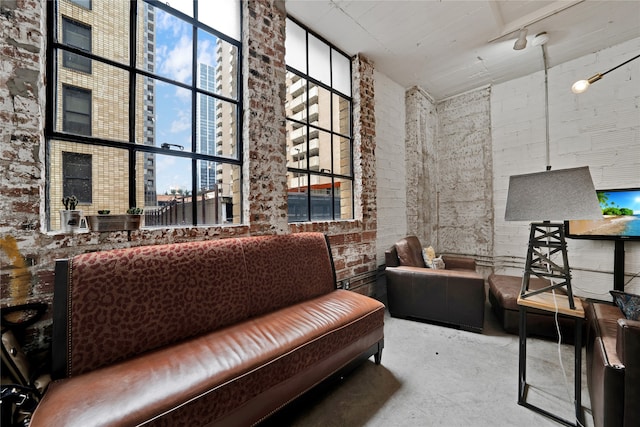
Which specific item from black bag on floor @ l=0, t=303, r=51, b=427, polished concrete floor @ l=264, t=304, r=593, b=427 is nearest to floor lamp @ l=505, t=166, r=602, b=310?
polished concrete floor @ l=264, t=304, r=593, b=427

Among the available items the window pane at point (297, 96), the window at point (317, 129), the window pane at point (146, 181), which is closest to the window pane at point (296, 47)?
the window at point (317, 129)

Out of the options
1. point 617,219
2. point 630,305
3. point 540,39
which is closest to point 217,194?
point 630,305

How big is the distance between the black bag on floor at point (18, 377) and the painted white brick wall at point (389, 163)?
3068 mm

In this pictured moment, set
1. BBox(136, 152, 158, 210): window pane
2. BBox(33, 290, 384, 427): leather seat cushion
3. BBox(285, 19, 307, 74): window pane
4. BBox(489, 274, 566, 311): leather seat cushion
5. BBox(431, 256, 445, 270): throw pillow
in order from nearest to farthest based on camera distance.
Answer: BBox(33, 290, 384, 427): leather seat cushion < BBox(136, 152, 158, 210): window pane < BBox(489, 274, 566, 311): leather seat cushion < BBox(285, 19, 307, 74): window pane < BBox(431, 256, 445, 270): throw pillow

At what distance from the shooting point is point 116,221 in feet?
4.85

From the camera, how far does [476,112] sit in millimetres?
4008

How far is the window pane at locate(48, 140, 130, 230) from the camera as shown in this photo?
56.7 inches

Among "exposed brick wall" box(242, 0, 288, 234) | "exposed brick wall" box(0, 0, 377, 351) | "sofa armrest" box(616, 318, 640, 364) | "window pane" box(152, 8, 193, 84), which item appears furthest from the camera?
"exposed brick wall" box(242, 0, 288, 234)

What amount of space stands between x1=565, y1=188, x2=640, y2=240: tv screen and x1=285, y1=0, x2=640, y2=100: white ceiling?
1.77 meters

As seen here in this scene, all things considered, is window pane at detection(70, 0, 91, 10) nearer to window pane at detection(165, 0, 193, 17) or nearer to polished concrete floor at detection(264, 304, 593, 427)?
window pane at detection(165, 0, 193, 17)

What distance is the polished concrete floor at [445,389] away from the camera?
4.58 ft

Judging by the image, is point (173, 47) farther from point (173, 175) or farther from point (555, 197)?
point (555, 197)

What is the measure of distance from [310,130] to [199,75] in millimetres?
1194

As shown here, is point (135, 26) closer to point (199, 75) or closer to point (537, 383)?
point (199, 75)
